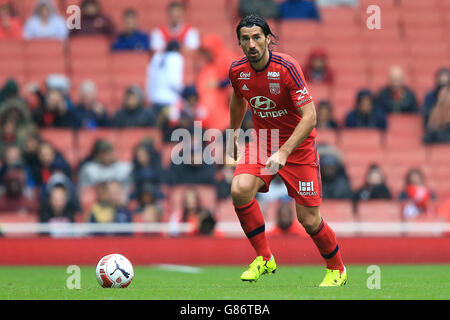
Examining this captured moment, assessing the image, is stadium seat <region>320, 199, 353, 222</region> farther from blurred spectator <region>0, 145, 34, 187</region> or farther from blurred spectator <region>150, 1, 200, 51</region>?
blurred spectator <region>0, 145, 34, 187</region>

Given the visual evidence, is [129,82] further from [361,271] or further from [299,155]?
[299,155]

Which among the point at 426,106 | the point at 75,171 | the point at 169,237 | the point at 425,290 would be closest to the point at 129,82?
the point at 75,171

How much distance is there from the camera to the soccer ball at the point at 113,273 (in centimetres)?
762

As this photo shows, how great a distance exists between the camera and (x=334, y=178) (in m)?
13.7

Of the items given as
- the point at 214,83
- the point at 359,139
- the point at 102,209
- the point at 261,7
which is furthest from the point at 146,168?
the point at 261,7

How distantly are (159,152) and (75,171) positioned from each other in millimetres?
1423

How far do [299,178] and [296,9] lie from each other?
9.71 metres

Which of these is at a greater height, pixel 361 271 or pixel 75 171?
pixel 75 171

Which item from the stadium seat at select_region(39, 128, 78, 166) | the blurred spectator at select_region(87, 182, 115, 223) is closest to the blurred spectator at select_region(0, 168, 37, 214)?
the blurred spectator at select_region(87, 182, 115, 223)

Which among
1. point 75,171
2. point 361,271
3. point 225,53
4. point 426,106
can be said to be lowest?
point 361,271

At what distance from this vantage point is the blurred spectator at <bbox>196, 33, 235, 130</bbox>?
49.1 ft

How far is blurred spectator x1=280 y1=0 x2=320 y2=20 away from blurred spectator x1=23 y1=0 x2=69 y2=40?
415 centimetres

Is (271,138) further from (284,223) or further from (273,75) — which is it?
(284,223)

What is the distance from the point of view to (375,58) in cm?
1694
